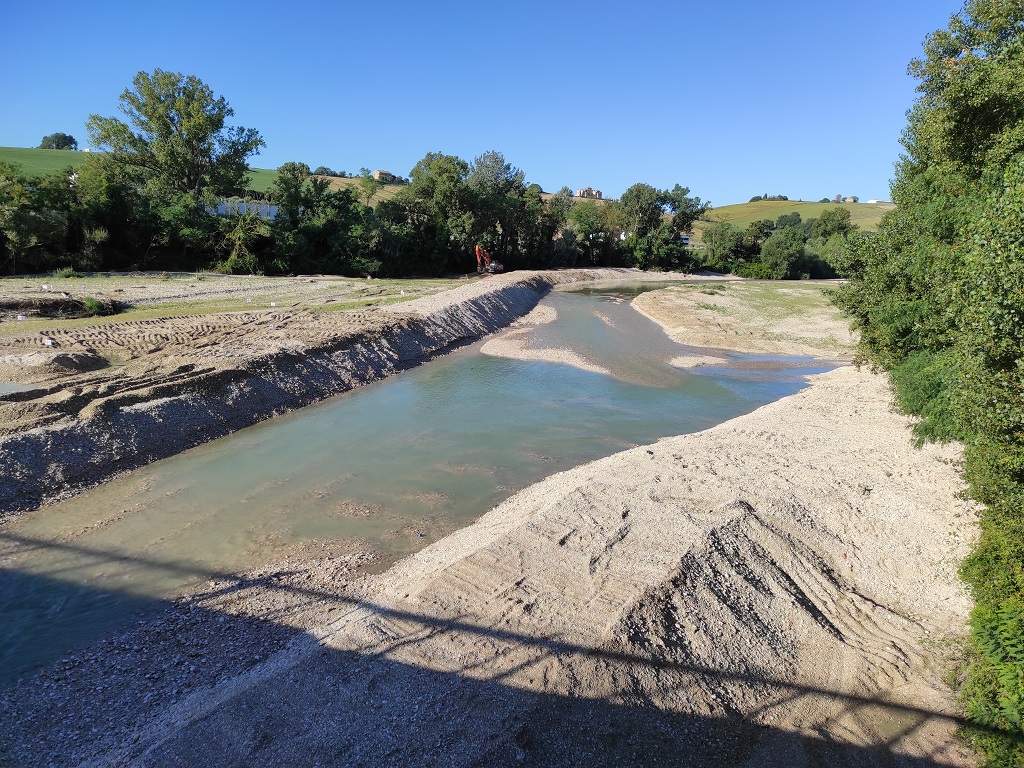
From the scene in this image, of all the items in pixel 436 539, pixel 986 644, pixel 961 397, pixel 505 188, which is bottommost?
pixel 436 539

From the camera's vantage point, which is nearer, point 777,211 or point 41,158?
point 41,158

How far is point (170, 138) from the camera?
149 ft

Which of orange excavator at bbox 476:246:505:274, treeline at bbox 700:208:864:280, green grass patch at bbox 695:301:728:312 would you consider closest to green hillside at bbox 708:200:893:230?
treeline at bbox 700:208:864:280

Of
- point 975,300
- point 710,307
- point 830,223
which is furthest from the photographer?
point 830,223

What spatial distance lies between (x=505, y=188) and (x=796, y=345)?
139ft

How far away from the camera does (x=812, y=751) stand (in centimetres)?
619

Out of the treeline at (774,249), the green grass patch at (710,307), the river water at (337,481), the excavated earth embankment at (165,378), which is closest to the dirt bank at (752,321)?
the green grass patch at (710,307)

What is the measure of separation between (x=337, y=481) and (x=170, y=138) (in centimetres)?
4673

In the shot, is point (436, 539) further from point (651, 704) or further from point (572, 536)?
point (651, 704)

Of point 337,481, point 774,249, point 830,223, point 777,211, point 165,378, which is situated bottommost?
point 337,481

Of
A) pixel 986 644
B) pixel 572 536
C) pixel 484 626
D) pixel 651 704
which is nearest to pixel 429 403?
pixel 572 536

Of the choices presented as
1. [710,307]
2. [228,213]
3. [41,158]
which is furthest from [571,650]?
[41,158]

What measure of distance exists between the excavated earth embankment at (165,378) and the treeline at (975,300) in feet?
54.3

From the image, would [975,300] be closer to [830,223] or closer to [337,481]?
[337,481]
